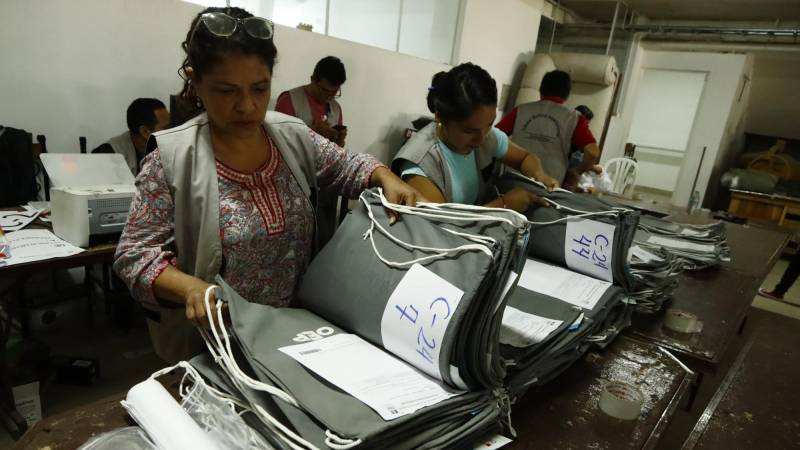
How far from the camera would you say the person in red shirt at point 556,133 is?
2.70 metres

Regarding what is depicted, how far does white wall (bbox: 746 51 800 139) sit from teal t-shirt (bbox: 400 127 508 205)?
22.9 feet

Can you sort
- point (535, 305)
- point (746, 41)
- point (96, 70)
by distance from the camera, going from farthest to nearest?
1. point (746, 41)
2. point (96, 70)
3. point (535, 305)

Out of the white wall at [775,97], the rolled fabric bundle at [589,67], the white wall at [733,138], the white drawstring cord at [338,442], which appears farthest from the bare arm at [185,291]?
the white wall at [775,97]

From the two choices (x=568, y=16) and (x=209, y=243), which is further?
(x=568, y=16)

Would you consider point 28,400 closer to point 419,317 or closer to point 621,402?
point 419,317

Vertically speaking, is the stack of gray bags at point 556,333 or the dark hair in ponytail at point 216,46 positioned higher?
the dark hair in ponytail at point 216,46

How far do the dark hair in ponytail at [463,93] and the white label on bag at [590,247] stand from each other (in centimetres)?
41

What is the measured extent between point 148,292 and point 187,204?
172mm

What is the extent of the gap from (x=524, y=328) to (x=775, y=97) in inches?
316

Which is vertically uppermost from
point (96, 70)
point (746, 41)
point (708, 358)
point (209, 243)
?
point (746, 41)

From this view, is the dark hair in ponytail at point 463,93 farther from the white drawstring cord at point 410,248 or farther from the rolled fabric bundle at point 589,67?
the rolled fabric bundle at point 589,67

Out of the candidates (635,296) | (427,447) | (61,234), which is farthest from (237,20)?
(61,234)

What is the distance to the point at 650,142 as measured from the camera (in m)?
8.26

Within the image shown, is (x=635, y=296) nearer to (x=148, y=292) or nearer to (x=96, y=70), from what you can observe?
(x=148, y=292)
